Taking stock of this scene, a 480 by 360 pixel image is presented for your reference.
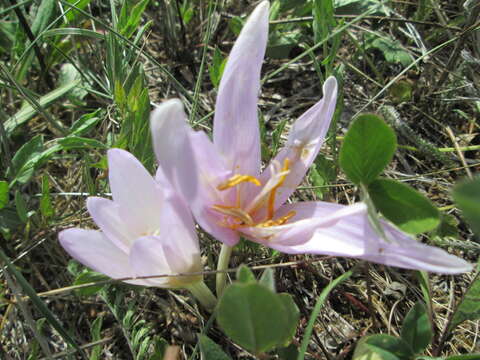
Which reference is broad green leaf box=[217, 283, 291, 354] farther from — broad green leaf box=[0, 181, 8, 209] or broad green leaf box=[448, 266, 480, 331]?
broad green leaf box=[0, 181, 8, 209]

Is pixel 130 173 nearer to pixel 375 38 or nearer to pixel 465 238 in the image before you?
pixel 465 238

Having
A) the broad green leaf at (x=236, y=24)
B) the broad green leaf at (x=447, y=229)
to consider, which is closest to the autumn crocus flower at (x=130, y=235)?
the broad green leaf at (x=447, y=229)

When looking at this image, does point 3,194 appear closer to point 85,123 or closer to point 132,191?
point 85,123

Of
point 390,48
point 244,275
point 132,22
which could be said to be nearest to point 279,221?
point 244,275

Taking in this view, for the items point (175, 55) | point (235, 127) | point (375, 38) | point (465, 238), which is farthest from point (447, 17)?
point (235, 127)

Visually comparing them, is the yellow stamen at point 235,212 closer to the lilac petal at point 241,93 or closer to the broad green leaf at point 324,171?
the lilac petal at point 241,93

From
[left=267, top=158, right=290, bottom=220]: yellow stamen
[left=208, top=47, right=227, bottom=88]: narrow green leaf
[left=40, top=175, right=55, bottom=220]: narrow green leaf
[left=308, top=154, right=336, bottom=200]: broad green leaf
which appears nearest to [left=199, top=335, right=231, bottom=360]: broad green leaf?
[left=267, top=158, right=290, bottom=220]: yellow stamen

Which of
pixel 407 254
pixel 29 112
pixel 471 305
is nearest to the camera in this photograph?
pixel 407 254
